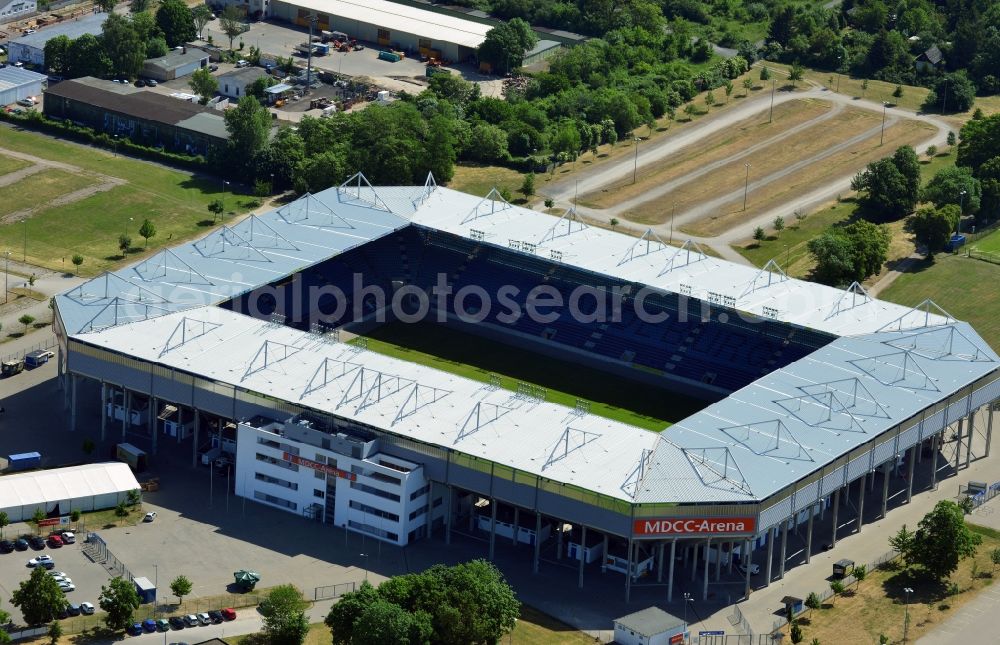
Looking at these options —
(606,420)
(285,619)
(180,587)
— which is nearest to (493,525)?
(606,420)

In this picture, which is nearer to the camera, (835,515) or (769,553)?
(769,553)

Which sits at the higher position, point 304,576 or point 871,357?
point 871,357

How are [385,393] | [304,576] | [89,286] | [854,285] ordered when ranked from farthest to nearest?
[854,285]
[89,286]
[385,393]
[304,576]

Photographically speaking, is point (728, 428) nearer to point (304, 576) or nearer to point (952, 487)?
point (952, 487)

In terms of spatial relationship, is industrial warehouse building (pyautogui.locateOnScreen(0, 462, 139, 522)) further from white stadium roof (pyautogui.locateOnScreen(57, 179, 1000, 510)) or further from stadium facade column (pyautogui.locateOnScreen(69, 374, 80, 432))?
white stadium roof (pyautogui.locateOnScreen(57, 179, 1000, 510))

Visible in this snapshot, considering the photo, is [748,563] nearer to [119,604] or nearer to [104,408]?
[119,604]

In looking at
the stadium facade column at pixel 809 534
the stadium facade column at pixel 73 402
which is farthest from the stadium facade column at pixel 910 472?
the stadium facade column at pixel 73 402

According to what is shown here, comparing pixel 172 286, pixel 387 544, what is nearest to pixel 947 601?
pixel 387 544
